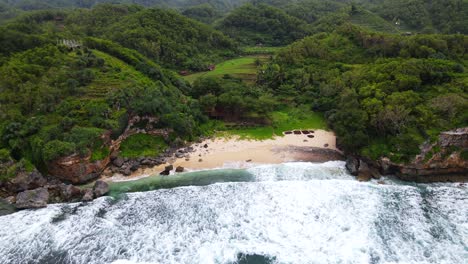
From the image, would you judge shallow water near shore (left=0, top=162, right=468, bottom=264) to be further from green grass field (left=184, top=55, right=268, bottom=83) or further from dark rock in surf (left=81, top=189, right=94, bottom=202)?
green grass field (left=184, top=55, right=268, bottom=83)

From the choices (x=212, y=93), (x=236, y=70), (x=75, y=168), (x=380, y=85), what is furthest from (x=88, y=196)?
(x=236, y=70)

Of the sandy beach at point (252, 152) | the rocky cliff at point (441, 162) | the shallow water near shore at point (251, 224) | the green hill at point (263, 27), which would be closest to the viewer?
the shallow water near shore at point (251, 224)

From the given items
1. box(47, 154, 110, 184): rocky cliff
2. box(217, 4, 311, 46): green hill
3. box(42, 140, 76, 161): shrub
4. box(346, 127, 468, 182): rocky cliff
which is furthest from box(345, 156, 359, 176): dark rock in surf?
box(217, 4, 311, 46): green hill

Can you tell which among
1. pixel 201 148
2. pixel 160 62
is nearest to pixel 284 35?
pixel 160 62

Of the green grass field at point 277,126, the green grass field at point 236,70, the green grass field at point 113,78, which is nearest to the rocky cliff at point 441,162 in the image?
the green grass field at point 277,126

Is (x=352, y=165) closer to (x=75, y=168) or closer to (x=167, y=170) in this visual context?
(x=167, y=170)

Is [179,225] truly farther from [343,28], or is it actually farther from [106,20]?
[106,20]

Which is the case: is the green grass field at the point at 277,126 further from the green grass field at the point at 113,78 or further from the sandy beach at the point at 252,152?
the green grass field at the point at 113,78
